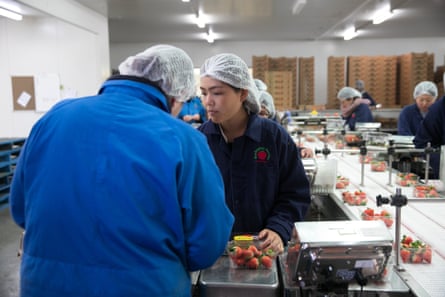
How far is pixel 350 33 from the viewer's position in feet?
35.6

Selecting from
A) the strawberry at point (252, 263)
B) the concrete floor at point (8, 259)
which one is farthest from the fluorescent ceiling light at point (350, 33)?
the strawberry at point (252, 263)

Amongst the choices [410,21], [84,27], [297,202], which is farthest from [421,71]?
[297,202]

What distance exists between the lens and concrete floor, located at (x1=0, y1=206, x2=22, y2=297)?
321cm

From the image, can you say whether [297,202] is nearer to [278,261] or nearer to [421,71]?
[278,261]

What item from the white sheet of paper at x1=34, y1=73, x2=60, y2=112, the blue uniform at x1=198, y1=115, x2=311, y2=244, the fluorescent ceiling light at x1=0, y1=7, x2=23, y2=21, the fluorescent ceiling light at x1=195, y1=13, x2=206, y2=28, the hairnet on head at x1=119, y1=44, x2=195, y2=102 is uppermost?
the fluorescent ceiling light at x1=195, y1=13, x2=206, y2=28

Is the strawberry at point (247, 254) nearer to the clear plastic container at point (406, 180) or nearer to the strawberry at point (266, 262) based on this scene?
the strawberry at point (266, 262)

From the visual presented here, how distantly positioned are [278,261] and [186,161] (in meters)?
0.61

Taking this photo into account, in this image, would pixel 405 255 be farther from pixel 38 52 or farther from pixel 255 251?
pixel 38 52

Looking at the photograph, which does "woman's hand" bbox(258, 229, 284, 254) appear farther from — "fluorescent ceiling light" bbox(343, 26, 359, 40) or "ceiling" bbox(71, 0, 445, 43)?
"fluorescent ceiling light" bbox(343, 26, 359, 40)

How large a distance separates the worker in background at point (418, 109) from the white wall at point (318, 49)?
7.33 m

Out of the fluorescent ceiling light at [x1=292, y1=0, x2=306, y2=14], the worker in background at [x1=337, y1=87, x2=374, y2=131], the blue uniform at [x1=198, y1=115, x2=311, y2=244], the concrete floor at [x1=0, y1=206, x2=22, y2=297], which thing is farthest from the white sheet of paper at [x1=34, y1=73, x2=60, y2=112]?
the blue uniform at [x1=198, y1=115, x2=311, y2=244]

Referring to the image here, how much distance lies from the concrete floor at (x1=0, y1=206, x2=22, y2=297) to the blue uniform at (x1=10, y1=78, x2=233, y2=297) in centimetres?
254

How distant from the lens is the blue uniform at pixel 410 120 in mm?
4887

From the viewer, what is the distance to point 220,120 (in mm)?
1746
